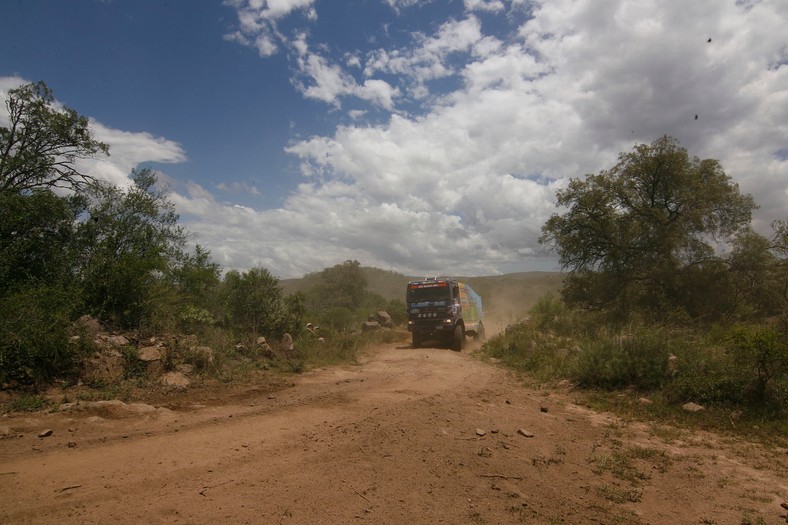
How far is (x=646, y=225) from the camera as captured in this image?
18406 millimetres

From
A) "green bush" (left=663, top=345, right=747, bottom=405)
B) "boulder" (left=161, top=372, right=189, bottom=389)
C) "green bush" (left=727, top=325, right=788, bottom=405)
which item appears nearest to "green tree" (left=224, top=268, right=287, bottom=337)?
"boulder" (left=161, top=372, right=189, bottom=389)

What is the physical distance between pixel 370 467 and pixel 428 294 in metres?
13.2

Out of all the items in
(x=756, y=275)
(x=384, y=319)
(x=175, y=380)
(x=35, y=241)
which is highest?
(x=35, y=241)

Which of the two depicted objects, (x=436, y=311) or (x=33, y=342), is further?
(x=436, y=311)

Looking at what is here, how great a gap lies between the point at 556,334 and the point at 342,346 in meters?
8.29

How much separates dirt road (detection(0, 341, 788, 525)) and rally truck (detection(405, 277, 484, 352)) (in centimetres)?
949

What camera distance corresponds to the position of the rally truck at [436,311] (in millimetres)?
17469

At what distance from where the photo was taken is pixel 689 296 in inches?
695

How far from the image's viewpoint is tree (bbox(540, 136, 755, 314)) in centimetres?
1775

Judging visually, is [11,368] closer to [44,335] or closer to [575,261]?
[44,335]

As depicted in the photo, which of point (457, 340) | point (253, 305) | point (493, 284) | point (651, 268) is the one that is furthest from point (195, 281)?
point (493, 284)

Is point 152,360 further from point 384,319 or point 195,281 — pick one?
point 384,319

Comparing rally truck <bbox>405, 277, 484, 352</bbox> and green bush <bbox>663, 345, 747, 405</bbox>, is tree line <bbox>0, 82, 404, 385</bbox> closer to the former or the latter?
rally truck <bbox>405, 277, 484, 352</bbox>

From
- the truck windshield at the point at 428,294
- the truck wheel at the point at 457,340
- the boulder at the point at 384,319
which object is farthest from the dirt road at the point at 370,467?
the boulder at the point at 384,319
